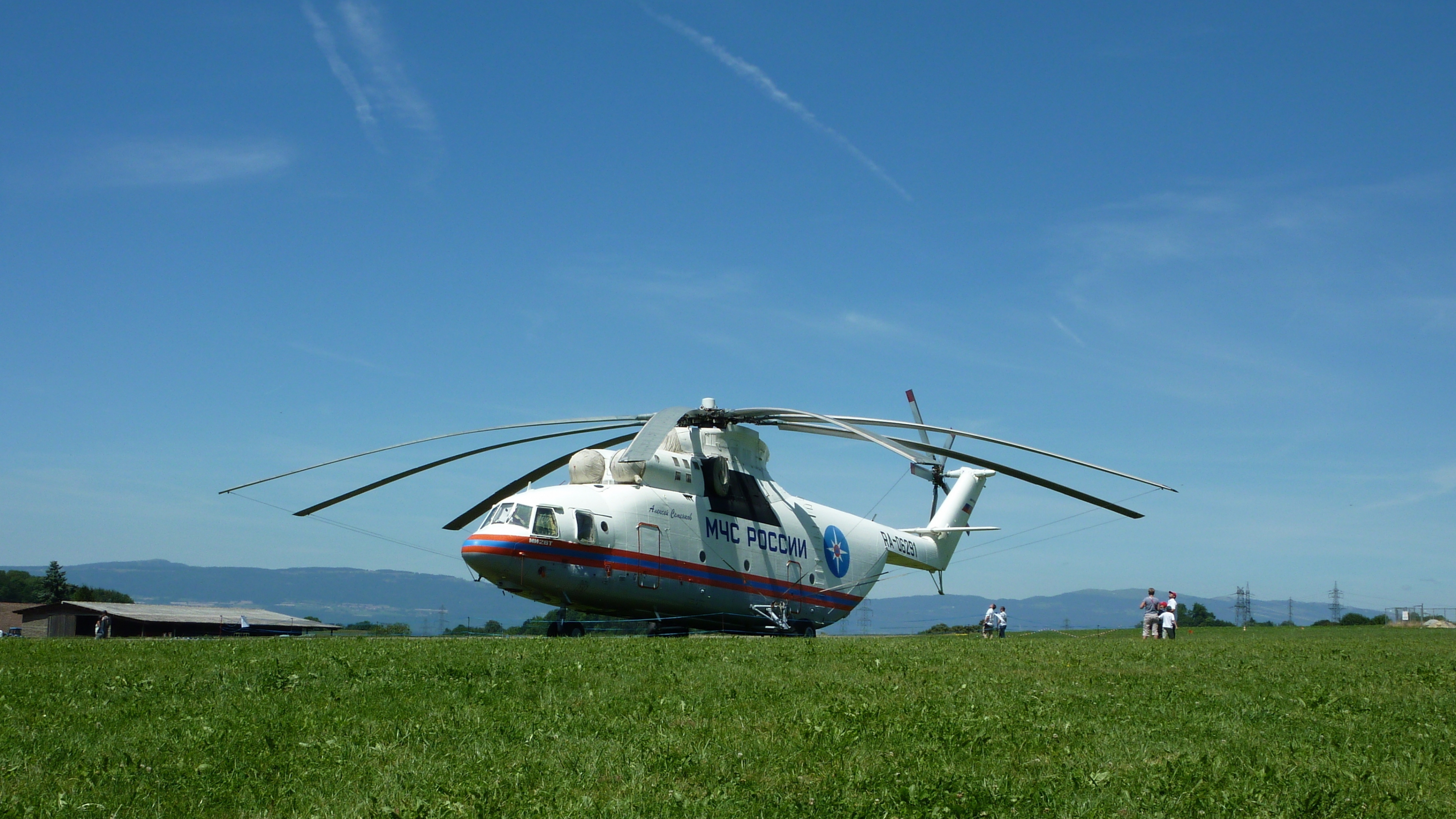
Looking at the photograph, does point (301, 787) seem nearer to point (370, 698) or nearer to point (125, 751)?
point (125, 751)

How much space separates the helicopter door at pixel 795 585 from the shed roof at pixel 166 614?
30251 mm

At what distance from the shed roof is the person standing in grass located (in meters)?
40.6

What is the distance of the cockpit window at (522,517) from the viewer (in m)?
27.3

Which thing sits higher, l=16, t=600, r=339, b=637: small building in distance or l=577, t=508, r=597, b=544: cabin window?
l=577, t=508, r=597, b=544: cabin window

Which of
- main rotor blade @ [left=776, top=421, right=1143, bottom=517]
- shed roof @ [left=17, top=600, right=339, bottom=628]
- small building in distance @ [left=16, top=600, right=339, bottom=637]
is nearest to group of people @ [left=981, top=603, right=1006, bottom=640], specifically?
main rotor blade @ [left=776, top=421, right=1143, bottom=517]

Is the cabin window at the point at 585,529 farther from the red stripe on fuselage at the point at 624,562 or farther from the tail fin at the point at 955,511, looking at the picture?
the tail fin at the point at 955,511

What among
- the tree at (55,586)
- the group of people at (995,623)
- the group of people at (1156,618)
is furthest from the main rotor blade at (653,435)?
the tree at (55,586)

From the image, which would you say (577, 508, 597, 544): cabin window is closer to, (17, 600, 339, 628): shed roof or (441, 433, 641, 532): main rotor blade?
(441, 433, 641, 532): main rotor blade

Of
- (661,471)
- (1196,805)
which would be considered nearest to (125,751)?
(1196,805)

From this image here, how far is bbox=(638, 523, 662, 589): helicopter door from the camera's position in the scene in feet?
95.6

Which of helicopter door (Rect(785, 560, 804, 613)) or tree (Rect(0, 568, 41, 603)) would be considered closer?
helicopter door (Rect(785, 560, 804, 613))

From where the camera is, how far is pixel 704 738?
9969 mm

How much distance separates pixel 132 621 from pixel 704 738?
58.9m

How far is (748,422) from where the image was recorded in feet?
107
